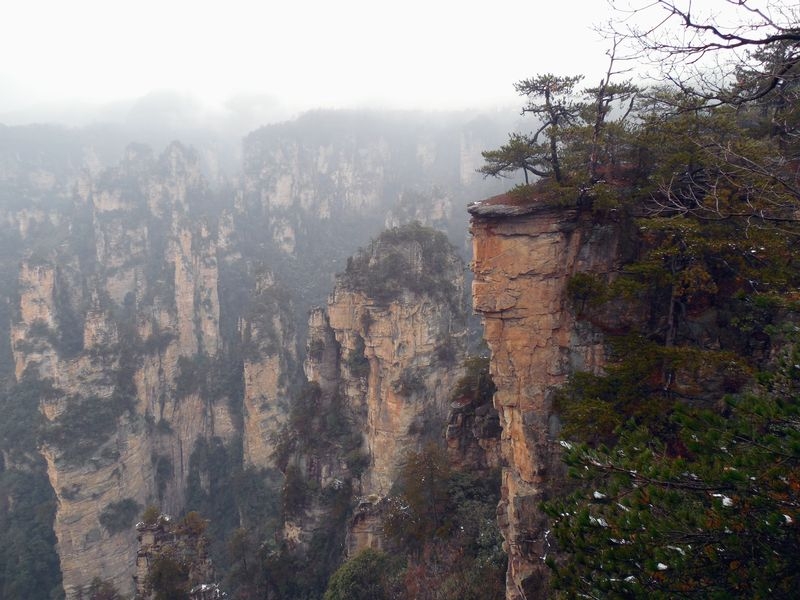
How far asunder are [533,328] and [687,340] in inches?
107

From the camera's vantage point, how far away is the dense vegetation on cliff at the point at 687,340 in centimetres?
394

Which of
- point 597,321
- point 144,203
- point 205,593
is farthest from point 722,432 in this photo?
point 144,203

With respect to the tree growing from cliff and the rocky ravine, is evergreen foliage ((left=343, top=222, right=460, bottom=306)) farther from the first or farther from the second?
the rocky ravine

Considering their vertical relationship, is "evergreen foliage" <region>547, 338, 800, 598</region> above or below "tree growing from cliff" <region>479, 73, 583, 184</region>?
below

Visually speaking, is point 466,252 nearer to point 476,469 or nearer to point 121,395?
point 121,395

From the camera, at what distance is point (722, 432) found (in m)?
4.45

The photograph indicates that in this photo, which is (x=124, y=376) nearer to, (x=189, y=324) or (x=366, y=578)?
(x=189, y=324)

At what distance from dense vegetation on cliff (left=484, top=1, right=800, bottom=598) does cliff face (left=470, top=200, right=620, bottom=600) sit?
0.39 m

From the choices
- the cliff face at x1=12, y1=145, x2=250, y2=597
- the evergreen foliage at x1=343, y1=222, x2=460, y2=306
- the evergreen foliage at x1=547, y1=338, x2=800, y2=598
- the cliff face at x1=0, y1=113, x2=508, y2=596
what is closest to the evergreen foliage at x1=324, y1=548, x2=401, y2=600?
the cliff face at x1=0, y1=113, x2=508, y2=596

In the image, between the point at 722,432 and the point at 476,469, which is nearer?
the point at 722,432

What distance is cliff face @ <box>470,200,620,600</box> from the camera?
31.5 ft

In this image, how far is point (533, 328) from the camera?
10.0 meters

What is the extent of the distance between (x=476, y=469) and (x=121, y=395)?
27255 millimetres

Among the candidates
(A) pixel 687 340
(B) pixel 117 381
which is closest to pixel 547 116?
(A) pixel 687 340
